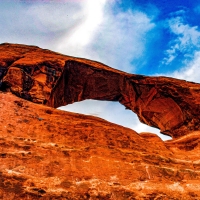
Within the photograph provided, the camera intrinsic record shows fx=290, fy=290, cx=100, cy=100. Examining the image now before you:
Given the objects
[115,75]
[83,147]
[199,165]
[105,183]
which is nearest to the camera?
[105,183]

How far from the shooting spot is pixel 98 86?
27.1 metres

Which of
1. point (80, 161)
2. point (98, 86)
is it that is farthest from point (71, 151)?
point (98, 86)

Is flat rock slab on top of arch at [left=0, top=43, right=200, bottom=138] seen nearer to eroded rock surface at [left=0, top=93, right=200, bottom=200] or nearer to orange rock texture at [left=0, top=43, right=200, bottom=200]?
orange rock texture at [left=0, top=43, right=200, bottom=200]

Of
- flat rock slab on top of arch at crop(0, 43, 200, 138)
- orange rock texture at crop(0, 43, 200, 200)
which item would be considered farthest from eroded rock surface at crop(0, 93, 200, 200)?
flat rock slab on top of arch at crop(0, 43, 200, 138)

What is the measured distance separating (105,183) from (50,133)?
12.1 ft

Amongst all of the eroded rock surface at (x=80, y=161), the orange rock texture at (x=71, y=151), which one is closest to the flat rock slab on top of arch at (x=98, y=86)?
the orange rock texture at (x=71, y=151)

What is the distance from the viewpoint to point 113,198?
9.69 m

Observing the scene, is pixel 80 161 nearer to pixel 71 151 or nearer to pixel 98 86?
pixel 71 151

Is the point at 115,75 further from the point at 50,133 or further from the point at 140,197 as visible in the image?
the point at 140,197

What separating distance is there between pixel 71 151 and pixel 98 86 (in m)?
15.9

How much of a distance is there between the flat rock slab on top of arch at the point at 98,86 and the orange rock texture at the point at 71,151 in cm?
10

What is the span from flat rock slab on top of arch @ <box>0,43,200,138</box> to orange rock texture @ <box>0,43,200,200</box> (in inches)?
3.8

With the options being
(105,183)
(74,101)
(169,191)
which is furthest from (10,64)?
(169,191)

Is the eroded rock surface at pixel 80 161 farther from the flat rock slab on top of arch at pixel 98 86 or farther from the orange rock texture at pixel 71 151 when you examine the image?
the flat rock slab on top of arch at pixel 98 86
